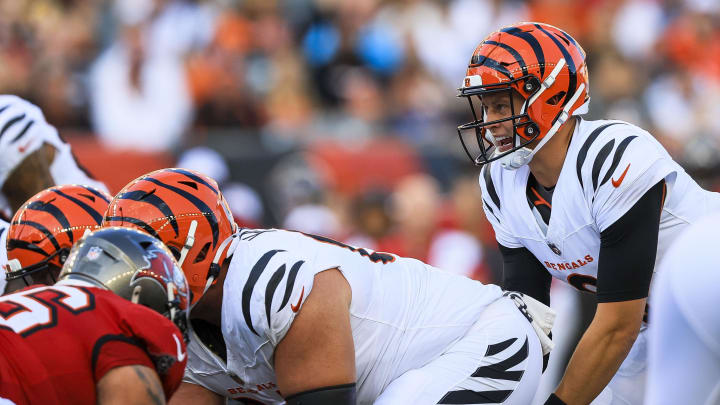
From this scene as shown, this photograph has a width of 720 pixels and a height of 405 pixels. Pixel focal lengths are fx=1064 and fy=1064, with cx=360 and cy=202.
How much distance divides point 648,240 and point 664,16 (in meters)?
11.4

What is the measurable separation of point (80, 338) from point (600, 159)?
213 centimetres

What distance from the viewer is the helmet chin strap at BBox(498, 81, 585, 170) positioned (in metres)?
4.27

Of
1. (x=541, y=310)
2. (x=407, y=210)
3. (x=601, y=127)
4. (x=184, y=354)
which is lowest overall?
(x=407, y=210)

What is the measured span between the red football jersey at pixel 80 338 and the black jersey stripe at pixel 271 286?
0.52 m

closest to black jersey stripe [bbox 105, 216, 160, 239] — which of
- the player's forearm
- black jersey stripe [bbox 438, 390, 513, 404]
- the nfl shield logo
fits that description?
the nfl shield logo

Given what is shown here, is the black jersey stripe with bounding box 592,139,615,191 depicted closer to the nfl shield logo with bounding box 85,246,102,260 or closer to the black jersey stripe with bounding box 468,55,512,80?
the black jersey stripe with bounding box 468,55,512,80

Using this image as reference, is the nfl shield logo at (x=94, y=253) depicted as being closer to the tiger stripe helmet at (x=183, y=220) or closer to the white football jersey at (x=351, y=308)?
the tiger stripe helmet at (x=183, y=220)

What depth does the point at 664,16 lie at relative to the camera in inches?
574

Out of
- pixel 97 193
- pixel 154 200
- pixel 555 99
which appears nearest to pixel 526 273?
pixel 555 99

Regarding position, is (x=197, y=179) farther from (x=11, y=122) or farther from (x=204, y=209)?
(x=11, y=122)

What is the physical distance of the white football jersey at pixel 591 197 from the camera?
3982 mm

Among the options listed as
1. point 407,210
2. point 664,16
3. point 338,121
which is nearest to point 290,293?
point 407,210

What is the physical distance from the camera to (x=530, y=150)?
14.0 feet

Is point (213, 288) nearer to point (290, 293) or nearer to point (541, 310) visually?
point (290, 293)
